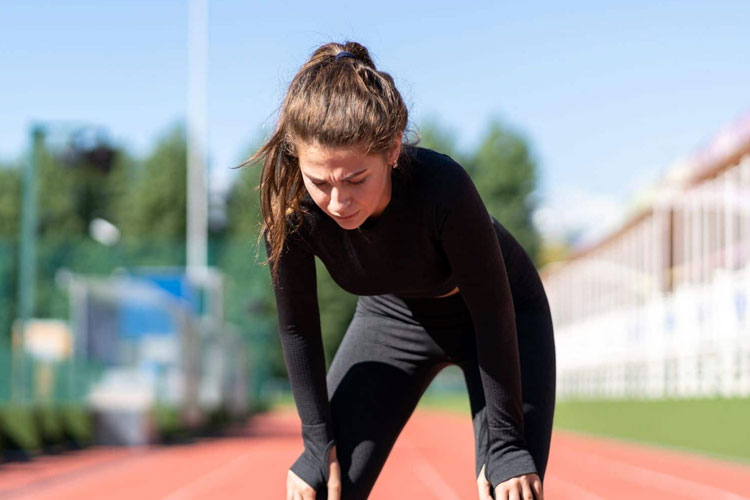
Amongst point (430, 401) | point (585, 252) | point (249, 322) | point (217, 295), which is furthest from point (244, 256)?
point (217, 295)

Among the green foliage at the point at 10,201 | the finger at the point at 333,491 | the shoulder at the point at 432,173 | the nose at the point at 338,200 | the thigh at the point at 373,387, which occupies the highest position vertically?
the green foliage at the point at 10,201

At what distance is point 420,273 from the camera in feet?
9.96

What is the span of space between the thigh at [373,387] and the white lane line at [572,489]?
6.78m

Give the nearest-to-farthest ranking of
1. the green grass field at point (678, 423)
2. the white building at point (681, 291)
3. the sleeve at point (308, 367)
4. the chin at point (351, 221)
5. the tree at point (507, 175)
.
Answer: the chin at point (351, 221)
the sleeve at point (308, 367)
the green grass field at point (678, 423)
the white building at point (681, 291)
the tree at point (507, 175)

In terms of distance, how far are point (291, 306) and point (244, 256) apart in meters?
48.0

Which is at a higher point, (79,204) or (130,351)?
(79,204)

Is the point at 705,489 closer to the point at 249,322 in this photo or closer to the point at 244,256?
the point at 249,322

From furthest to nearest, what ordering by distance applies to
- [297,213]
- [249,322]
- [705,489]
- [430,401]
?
[430,401], [249,322], [705,489], [297,213]

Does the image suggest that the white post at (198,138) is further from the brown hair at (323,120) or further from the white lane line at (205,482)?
the brown hair at (323,120)

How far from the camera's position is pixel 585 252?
40438mm

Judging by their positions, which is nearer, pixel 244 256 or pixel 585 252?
pixel 585 252

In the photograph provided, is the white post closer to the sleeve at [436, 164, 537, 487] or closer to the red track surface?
the red track surface

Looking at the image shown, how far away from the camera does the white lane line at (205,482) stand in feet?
31.9

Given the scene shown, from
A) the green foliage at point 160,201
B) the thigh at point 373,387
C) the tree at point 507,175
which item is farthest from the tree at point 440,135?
the thigh at point 373,387
